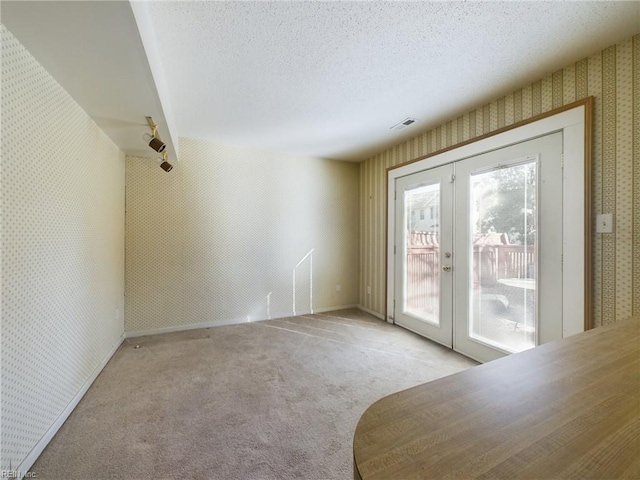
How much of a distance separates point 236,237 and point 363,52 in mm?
2704

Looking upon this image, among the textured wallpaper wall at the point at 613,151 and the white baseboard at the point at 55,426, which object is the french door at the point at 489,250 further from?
the white baseboard at the point at 55,426

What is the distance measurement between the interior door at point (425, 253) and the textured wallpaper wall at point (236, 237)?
111 centimetres

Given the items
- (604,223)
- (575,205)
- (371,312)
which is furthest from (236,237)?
(604,223)

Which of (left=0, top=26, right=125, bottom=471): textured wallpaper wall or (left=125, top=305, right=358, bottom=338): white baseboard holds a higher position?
(left=0, top=26, right=125, bottom=471): textured wallpaper wall

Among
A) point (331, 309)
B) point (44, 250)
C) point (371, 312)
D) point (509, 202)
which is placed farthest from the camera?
point (331, 309)

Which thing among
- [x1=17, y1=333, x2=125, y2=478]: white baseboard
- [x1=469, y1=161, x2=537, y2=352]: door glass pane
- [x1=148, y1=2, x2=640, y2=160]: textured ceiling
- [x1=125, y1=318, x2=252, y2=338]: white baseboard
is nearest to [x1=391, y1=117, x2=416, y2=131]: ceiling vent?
[x1=148, y1=2, x2=640, y2=160]: textured ceiling

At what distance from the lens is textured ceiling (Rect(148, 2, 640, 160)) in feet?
4.93

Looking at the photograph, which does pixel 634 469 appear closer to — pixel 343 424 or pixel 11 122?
pixel 343 424

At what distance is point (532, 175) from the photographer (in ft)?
7.15

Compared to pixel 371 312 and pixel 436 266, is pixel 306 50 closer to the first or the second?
pixel 436 266

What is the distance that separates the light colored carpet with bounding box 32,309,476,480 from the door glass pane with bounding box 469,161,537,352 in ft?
1.62

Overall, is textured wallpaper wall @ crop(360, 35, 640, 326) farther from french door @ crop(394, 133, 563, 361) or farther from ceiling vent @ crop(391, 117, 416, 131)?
ceiling vent @ crop(391, 117, 416, 131)

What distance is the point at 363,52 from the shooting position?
1.82 metres

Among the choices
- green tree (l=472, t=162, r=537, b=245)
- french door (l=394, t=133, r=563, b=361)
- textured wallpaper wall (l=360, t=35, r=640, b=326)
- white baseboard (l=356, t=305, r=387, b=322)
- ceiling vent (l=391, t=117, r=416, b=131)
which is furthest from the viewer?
white baseboard (l=356, t=305, r=387, b=322)
